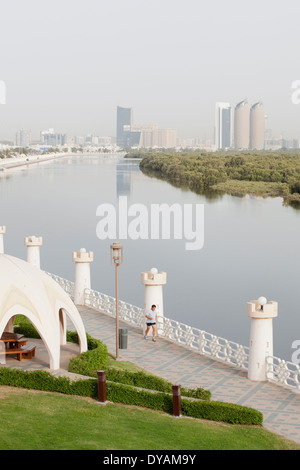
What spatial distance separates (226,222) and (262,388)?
109 ft

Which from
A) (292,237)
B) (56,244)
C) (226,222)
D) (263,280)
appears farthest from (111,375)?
(226,222)

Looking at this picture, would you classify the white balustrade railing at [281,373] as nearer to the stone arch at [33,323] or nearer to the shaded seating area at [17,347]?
the stone arch at [33,323]

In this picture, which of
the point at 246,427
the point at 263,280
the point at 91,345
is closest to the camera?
the point at 246,427

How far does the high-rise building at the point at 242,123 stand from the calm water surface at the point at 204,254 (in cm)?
11112

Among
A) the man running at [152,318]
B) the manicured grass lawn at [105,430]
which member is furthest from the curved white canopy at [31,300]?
the man running at [152,318]

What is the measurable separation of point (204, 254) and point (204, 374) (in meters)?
21.6

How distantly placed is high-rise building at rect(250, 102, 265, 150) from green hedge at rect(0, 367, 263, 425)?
163 metres

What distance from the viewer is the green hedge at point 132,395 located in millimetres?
8859

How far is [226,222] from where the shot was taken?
4422cm

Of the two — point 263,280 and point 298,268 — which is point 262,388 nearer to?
point 263,280

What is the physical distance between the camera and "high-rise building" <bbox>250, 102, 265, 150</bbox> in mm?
166875

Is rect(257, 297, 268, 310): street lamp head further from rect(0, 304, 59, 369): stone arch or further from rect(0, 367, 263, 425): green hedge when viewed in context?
rect(0, 304, 59, 369): stone arch

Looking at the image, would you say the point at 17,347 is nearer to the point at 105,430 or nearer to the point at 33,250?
the point at 105,430

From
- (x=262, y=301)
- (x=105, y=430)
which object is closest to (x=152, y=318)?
(x=262, y=301)
